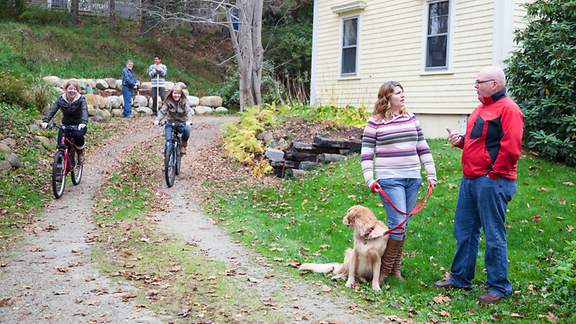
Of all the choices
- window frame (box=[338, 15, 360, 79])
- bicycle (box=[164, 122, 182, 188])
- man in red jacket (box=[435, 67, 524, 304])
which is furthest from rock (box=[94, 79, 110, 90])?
man in red jacket (box=[435, 67, 524, 304])

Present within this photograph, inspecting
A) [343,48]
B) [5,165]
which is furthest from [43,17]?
[5,165]

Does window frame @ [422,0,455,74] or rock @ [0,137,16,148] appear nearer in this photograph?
rock @ [0,137,16,148]

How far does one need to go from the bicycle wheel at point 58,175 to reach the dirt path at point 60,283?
0.74 meters

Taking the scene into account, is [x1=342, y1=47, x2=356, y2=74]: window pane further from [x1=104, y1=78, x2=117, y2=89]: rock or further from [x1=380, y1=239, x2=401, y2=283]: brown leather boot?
[x1=380, y1=239, x2=401, y2=283]: brown leather boot

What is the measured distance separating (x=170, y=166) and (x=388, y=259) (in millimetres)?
6130

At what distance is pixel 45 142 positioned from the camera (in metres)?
13.4

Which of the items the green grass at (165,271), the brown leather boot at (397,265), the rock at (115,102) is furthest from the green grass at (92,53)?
the brown leather boot at (397,265)

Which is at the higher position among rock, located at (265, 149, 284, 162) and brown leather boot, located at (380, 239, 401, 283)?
rock, located at (265, 149, 284, 162)

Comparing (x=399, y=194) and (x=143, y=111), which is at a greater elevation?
(x=143, y=111)

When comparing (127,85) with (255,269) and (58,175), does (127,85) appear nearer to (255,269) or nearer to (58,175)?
(58,175)

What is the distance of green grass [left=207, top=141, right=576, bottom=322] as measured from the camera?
5242 millimetres

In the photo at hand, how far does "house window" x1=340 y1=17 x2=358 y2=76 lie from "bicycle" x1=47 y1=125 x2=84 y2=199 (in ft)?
30.9

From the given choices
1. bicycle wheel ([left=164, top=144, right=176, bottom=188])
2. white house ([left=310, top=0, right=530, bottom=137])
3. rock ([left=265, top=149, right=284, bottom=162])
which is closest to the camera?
bicycle wheel ([left=164, top=144, right=176, bottom=188])

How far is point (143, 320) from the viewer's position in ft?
15.5
